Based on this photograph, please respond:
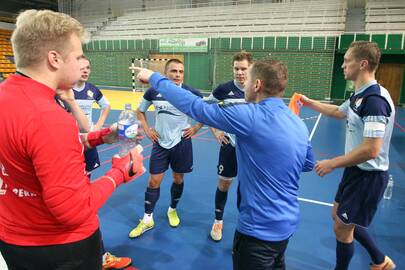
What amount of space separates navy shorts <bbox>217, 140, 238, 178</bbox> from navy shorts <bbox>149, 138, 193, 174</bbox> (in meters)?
0.50

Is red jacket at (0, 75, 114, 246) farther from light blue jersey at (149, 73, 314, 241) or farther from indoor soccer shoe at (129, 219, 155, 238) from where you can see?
indoor soccer shoe at (129, 219, 155, 238)

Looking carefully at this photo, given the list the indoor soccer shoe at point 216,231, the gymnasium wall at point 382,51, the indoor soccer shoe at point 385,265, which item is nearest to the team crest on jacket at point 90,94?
the indoor soccer shoe at point 216,231

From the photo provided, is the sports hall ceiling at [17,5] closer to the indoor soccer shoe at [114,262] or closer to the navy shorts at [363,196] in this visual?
the indoor soccer shoe at [114,262]

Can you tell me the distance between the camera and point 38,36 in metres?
1.27

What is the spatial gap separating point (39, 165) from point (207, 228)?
320 cm

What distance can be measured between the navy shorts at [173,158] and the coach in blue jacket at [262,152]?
2071 millimetres

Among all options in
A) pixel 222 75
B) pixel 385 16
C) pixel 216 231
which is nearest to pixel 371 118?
pixel 216 231

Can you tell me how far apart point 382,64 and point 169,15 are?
15.5 metres

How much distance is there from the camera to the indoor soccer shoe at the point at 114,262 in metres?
3.19

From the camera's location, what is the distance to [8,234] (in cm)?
148

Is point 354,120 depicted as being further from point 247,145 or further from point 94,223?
point 94,223

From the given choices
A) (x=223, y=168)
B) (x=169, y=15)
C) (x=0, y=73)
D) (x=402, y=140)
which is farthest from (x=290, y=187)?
(x=0, y=73)

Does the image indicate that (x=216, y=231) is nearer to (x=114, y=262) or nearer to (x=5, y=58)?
(x=114, y=262)

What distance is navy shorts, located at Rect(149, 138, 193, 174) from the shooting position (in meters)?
4.04
